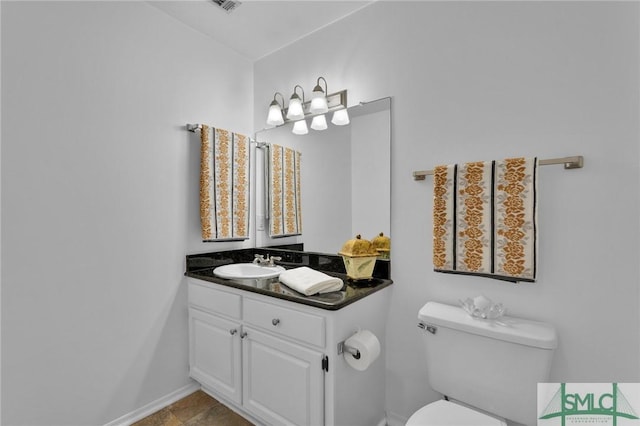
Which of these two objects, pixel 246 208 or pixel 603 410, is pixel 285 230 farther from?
pixel 603 410

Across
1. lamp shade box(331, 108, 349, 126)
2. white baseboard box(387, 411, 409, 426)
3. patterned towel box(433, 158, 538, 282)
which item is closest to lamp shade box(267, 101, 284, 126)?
lamp shade box(331, 108, 349, 126)

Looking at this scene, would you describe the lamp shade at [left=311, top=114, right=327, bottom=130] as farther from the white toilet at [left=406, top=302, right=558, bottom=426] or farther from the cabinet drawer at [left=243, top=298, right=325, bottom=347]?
the white toilet at [left=406, top=302, right=558, bottom=426]

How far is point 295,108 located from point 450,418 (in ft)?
6.10

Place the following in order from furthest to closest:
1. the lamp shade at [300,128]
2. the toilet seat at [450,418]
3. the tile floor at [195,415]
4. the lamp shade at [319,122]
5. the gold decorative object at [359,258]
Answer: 1. the lamp shade at [300,128]
2. the lamp shade at [319,122]
3. the tile floor at [195,415]
4. the gold decorative object at [359,258]
5. the toilet seat at [450,418]

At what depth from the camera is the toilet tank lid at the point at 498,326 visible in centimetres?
117

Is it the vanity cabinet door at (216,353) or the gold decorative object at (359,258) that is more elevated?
the gold decorative object at (359,258)

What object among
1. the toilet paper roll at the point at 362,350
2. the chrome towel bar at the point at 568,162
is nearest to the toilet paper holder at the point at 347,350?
the toilet paper roll at the point at 362,350

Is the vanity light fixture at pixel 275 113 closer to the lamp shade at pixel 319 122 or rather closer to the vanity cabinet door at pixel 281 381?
the lamp shade at pixel 319 122

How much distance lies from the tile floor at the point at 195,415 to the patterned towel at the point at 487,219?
1.48 m

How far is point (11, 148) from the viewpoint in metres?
1.38

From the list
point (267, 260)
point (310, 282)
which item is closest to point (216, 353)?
point (267, 260)

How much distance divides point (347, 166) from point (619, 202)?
1.23m

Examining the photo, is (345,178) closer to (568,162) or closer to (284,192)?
(284,192)

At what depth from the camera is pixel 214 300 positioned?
1819mm
